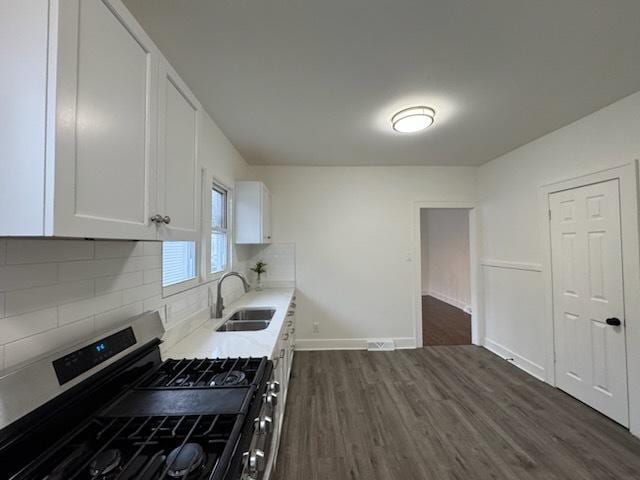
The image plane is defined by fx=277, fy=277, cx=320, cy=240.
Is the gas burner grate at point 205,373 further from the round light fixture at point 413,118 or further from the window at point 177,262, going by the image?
the round light fixture at point 413,118

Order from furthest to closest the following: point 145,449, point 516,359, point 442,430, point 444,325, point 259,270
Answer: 1. point 444,325
2. point 259,270
3. point 516,359
4. point 442,430
5. point 145,449

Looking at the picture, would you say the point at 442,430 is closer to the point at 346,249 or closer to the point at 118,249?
the point at 346,249

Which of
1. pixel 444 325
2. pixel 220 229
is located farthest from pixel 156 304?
pixel 444 325

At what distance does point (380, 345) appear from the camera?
3814 millimetres

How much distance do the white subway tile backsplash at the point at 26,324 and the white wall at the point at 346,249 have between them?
9.74 feet

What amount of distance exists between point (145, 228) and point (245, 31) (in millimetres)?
1187

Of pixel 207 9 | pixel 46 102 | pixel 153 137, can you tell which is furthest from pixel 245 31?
pixel 46 102

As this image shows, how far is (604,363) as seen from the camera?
2352 mm

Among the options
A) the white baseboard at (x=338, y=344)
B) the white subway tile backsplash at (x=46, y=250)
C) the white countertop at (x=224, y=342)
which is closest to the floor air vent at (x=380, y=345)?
the white baseboard at (x=338, y=344)

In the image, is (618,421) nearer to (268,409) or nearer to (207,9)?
(268,409)

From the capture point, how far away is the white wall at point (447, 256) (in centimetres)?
627

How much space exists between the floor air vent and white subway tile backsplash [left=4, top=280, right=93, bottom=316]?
3372 mm

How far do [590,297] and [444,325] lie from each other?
2716 millimetres

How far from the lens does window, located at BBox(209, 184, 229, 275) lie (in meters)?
2.74
